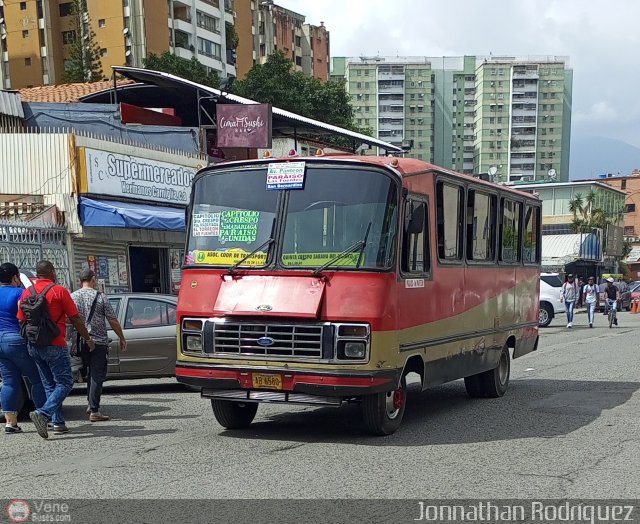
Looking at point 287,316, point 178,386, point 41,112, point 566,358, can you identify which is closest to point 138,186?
point 41,112

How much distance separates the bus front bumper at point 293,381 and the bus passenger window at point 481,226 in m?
2.70

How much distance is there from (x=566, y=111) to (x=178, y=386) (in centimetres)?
14437

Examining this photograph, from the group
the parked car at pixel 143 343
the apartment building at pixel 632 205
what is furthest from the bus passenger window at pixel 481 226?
the apartment building at pixel 632 205

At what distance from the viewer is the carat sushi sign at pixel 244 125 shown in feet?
88.8

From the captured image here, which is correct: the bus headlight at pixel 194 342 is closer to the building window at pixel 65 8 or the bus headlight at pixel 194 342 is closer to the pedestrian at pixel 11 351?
the pedestrian at pixel 11 351

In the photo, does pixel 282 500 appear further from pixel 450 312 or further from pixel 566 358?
A: pixel 566 358

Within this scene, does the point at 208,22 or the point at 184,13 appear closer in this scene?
the point at 184,13

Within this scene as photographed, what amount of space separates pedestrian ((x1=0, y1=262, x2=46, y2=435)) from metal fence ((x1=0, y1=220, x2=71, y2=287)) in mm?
8648

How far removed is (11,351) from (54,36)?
7293 cm

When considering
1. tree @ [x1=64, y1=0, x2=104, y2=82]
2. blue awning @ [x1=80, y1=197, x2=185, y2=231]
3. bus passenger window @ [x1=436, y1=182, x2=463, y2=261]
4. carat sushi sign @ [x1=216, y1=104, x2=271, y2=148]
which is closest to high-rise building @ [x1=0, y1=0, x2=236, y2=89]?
tree @ [x1=64, y1=0, x2=104, y2=82]

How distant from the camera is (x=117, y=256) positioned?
22266 millimetres

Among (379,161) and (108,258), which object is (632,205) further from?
(379,161)

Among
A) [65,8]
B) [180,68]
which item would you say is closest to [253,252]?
[180,68]

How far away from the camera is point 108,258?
21938mm
